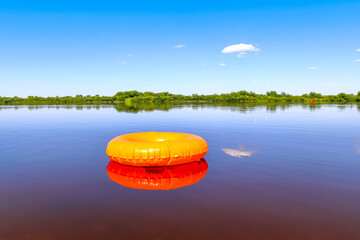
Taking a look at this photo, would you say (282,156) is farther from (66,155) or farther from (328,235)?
A: (66,155)

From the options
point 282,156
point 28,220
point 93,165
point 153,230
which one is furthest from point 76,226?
point 282,156

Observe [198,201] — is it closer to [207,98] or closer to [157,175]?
[157,175]

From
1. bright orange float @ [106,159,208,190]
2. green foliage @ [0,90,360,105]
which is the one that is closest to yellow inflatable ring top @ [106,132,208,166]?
bright orange float @ [106,159,208,190]

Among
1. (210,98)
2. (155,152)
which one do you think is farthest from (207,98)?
(155,152)

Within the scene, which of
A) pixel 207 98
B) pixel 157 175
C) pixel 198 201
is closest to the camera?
pixel 198 201

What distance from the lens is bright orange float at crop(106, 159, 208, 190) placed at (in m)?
6.73

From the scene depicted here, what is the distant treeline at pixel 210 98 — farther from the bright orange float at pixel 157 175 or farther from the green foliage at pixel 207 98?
the bright orange float at pixel 157 175

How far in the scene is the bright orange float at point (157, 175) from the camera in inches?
265

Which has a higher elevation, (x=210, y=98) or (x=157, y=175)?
(x=210, y=98)

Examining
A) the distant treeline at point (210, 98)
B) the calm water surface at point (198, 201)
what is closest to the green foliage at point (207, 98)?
the distant treeline at point (210, 98)

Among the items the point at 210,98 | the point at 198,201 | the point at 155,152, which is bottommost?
the point at 198,201

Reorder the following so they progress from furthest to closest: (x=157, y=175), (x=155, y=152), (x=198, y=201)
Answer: (x=155, y=152)
(x=157, y=175)
(x=198, y=201)

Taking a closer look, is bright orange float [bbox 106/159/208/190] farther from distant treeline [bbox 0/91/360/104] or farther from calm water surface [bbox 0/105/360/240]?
distant treeline [bbox 0/91/360/104]

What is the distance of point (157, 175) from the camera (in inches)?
293
